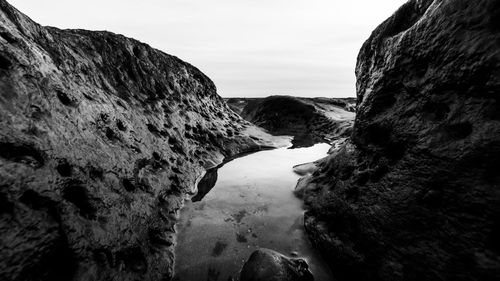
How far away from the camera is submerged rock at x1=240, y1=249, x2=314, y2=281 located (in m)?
2.34

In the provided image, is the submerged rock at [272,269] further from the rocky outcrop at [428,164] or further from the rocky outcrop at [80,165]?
the rocky outcrop at [80,165]

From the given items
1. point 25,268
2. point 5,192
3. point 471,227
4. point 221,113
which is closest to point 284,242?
point 471,227

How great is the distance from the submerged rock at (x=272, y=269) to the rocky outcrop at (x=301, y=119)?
23.1 feet

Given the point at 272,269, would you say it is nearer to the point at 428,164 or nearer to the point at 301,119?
the point at 428,164

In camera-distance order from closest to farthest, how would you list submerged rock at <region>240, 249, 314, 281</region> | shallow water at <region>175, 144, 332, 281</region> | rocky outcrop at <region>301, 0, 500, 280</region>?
rocky outcrop at <region>301, 0, 500, 280</region>, submerged rock at <region>240, 249, 314, 281</region>, shallow water at <region>175, 144, 332, 281</region>

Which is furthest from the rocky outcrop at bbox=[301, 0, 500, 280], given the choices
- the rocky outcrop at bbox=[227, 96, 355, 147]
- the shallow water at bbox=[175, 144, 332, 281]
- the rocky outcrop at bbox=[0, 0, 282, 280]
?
the rocky outcrop at bbox=[227, 96, 355, 147]

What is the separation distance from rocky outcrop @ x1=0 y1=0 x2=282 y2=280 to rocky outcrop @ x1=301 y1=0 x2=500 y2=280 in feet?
6.39

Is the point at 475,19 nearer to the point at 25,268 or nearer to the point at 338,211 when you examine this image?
the point at 338,211

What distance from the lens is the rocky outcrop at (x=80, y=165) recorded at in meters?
2.00

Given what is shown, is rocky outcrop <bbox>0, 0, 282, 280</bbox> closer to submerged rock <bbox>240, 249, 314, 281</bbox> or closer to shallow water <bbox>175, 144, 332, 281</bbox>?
shallow water <bbox>175, 144, 332, 281</bbox>

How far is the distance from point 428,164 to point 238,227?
7.22ft

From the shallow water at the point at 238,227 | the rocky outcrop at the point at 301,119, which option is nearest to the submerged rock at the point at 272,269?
the shallow water at the point at 238,227

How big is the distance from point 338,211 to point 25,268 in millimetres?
2794

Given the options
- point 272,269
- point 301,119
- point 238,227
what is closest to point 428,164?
point 272,269
